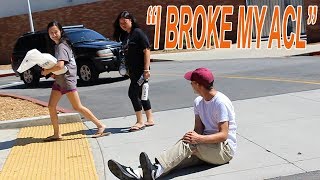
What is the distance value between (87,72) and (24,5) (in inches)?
636

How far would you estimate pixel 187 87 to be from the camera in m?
11.6

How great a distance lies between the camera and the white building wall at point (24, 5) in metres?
28.3

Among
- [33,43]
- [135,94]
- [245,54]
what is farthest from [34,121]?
[245,54]

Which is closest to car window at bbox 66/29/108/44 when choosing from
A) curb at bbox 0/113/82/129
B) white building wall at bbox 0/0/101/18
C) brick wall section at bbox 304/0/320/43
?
curb at bbox 0/113/82/129

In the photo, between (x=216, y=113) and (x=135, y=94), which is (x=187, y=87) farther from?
(x=216, y=113)

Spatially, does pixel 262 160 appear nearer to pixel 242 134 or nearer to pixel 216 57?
pixel 242 134

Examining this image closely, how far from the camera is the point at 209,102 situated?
5.18 m

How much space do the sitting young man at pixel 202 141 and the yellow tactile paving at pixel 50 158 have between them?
0.77 metres

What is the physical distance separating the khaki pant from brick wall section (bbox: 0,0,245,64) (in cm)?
2170

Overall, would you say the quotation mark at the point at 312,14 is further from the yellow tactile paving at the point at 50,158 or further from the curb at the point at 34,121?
the yellow tactile paving at the point at 50,158

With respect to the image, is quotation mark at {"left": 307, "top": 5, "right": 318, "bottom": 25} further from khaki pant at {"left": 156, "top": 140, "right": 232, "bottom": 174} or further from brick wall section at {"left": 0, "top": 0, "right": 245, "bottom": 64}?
khaki pant at {"left": 156, "top": 140, "right": 232, "bottom": 174}

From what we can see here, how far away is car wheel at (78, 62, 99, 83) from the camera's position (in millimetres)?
14102

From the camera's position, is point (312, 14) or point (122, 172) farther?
point (312, 14)

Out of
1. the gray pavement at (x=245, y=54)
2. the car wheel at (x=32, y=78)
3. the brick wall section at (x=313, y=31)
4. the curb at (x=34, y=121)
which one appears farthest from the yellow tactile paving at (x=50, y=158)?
the brick wall section at (x=313, y=31)
